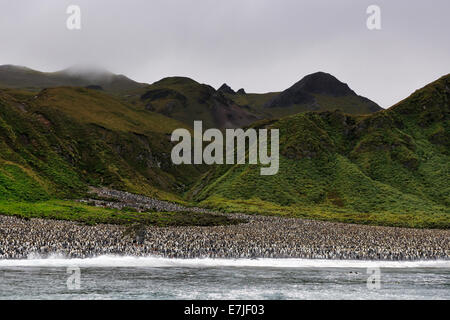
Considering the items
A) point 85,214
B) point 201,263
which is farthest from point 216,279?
point 85,214

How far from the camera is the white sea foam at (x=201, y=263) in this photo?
1649 inches

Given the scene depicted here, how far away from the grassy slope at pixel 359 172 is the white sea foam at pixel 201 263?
146 ft

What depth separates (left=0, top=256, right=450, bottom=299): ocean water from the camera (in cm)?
2975

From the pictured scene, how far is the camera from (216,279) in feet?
118

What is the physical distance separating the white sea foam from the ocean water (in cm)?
9

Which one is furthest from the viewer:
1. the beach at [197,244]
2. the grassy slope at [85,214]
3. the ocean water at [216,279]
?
the grassy slope at [85,214]

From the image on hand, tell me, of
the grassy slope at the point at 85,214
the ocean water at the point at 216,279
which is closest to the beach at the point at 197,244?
the ocean water at the point at 216,279

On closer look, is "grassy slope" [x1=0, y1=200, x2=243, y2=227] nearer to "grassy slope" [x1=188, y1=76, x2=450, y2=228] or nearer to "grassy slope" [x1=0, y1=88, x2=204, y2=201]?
"grassy slope" [x1=0, y1=88, x2=204, y2=201]

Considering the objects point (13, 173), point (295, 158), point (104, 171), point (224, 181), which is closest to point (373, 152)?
point (295, 158)

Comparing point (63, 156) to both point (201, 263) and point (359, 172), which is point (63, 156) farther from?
point (359, 172)

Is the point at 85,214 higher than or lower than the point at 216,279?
higher

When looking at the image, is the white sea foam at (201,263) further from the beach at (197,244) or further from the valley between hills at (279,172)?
the valley between hills at (279,172)

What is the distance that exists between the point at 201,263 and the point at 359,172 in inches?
4188

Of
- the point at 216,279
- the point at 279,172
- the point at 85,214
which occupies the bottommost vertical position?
the point at 216,279
